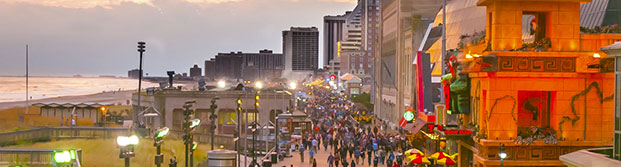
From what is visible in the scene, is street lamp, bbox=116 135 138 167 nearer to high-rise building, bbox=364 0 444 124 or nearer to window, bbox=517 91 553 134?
window, bbox=517 91 553 134

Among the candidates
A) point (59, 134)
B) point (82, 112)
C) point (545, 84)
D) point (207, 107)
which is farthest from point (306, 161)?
point (82, 112)

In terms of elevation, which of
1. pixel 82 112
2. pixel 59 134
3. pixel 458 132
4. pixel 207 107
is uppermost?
pixel 458 132

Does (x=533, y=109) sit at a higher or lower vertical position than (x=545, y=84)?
lower

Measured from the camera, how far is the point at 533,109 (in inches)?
907

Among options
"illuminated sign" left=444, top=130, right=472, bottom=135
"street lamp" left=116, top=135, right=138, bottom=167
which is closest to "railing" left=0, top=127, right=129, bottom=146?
"street lamp" left=116, top=135, right=138, bottom=167

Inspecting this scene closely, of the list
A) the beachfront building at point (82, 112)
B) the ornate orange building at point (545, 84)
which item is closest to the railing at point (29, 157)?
the ornate orange building at point (545, 84)

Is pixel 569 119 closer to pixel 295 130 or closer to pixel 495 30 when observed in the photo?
pixel 495 30

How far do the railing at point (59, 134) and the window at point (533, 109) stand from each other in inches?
1162

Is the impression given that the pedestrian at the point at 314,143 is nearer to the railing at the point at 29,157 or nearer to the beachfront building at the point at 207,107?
the beachfront building at the point at 207,107

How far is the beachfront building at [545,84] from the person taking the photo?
2155 centimetres

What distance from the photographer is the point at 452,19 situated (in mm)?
55438

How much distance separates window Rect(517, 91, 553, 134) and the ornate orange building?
57 centimetres

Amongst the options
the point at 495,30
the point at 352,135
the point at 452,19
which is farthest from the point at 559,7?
the point at 452,19

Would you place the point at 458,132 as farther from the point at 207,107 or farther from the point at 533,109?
the point at 207,107
